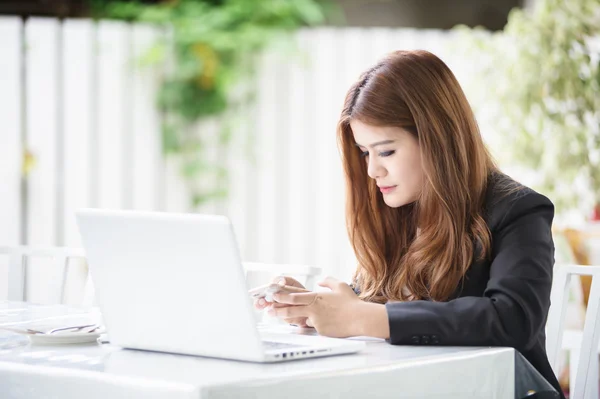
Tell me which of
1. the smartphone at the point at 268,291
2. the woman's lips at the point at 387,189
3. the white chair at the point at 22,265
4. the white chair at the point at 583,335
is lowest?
the white chair at the point at 22,265

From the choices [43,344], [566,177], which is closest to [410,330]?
[43,344]

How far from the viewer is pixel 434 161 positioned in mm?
1633

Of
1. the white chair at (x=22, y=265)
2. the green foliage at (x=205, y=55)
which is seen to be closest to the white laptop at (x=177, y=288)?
the white chair at (x=22, y=265)

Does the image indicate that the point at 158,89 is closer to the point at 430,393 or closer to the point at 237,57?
the point at 237,57

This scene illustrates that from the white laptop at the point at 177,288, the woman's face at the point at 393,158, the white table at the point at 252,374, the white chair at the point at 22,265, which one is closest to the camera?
the white table at the point at 252,374

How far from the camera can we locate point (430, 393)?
3.93 feet

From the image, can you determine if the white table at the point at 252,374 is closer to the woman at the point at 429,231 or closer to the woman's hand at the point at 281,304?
the woman at the point at 429,231

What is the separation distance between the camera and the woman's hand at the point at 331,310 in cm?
137

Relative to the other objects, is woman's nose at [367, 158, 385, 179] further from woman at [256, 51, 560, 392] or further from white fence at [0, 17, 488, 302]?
white fence at [0, 17, 488, 302]

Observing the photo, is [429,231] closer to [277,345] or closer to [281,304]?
[281,304]

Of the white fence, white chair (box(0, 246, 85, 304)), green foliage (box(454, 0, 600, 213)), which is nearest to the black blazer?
white chair (box(0, 246, 85, 304))

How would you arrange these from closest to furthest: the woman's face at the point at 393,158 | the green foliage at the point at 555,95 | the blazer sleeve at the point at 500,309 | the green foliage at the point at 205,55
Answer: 1. the blazer sleeve at the point at 500,309
2. the woman's face at the point at 393,158
3. the green foliage at the point at 555,95
4. the green foliage at the point at 205,55

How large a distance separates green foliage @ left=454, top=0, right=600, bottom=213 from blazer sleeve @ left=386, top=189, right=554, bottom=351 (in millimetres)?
2768

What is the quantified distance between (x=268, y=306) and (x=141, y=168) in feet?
11.2
